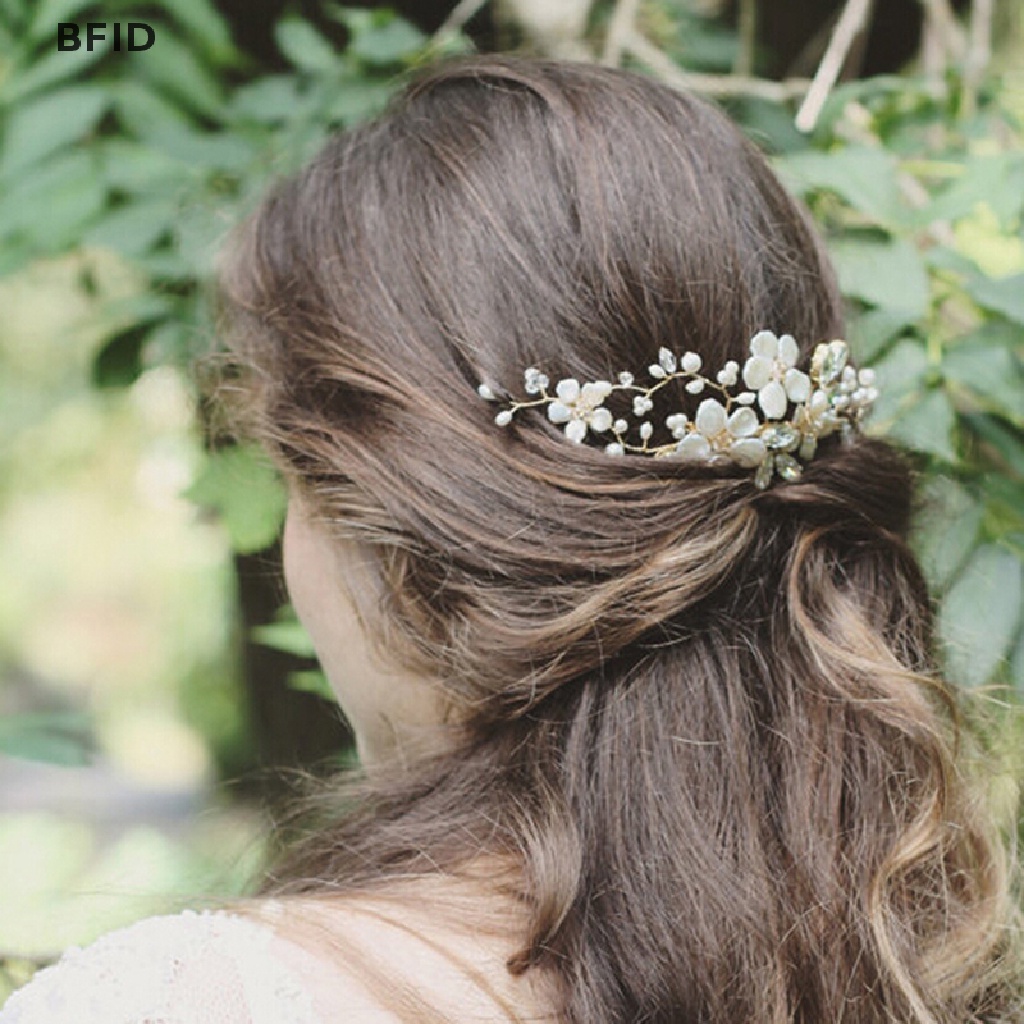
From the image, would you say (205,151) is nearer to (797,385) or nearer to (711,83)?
(711,83)

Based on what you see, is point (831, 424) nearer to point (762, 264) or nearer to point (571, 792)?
point (762, 264)

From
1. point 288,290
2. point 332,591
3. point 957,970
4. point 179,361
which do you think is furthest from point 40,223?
point 957,970

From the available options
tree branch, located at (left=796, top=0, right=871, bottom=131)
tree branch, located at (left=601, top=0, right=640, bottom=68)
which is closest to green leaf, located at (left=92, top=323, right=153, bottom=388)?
tree branch, located at (left=601, top=0, right=640, bottom=68)

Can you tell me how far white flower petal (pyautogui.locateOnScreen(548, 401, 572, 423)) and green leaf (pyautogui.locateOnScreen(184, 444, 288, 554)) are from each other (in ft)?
1.75

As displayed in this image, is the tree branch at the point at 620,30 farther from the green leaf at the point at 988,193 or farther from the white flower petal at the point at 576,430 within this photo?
the white flower petal at the point at 576,430

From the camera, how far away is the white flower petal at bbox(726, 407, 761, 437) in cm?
94

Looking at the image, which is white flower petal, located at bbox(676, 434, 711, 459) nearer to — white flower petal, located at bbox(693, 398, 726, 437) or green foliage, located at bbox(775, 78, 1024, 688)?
white flower petal, located at bbox(693, 398, 726, 437)

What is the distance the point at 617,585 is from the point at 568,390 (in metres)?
0.15

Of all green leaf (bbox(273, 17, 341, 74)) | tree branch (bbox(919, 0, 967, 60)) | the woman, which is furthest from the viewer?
tree branch (bbox(919, 0, 967, 60))

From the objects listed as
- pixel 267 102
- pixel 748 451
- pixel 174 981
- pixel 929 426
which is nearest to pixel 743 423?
pixel 748 451

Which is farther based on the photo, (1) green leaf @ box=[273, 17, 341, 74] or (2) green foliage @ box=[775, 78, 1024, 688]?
(1) green leaf @ box=[273, 17, 341, 74]

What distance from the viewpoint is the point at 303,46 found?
161 cm

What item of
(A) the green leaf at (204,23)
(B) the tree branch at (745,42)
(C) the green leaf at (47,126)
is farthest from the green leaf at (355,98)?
(B) the tree branch at (745,42)

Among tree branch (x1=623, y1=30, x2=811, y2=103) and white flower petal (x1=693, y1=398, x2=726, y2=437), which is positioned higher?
tree branch (x1=623, y1=30, x2=811, y2=103)
